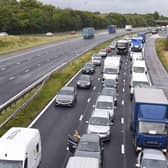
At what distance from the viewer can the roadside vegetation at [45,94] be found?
33438 mm

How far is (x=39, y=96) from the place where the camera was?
4447cm

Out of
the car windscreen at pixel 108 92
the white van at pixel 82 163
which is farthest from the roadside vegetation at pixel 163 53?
the white van at pixel 82 163

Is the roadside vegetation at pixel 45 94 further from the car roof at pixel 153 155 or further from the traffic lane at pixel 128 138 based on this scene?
the car roof at pixel 153 155

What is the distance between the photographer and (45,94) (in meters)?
45.8

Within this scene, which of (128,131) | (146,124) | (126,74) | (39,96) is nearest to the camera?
(146,124)

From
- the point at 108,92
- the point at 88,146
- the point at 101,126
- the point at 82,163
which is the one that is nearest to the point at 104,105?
the point at 108,92

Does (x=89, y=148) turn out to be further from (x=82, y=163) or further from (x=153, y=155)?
(x=82, y=163)

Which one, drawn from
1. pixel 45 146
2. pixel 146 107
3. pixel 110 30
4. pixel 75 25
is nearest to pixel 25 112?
pixel 45 146

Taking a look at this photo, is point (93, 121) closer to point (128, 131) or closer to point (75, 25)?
point (128, 131)

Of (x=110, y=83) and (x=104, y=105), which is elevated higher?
(x=104, y=105)

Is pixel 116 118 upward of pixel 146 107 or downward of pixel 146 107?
downward

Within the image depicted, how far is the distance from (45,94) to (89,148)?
2207 cm

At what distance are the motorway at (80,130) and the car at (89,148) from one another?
4.92 ft

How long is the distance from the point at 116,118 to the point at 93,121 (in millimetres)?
6482
